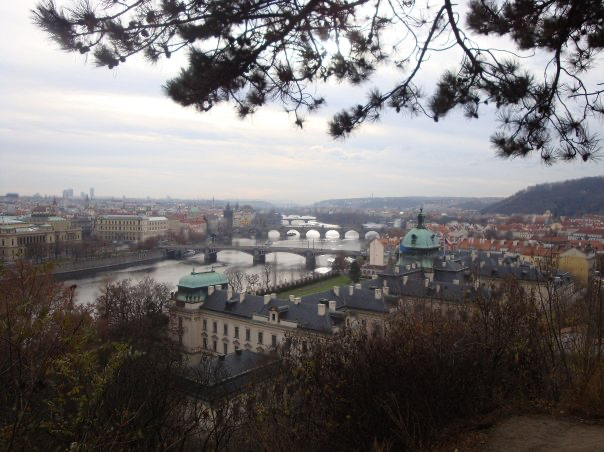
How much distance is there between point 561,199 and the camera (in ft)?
286

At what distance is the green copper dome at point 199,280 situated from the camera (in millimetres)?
17188

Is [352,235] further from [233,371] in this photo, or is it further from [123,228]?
[233,371]

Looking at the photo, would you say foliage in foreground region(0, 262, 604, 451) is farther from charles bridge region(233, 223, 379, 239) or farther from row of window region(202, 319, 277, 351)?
charles bridge region(233, 223, 379, 239)

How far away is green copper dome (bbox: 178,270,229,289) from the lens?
17.2 m

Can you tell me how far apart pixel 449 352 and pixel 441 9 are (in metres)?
2.92

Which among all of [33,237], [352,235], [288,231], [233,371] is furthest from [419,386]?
[352,235]

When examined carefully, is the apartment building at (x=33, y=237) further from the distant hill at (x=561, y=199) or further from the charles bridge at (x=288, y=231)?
the distant hill at (x=561, y=199)

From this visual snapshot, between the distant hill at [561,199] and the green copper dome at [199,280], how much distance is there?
68.7 metres

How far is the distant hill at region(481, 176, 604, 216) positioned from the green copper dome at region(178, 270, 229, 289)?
68651mm

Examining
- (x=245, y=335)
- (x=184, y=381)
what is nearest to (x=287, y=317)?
(x=245, y=335)

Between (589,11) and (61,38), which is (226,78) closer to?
(61,38)

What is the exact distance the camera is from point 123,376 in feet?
15.7

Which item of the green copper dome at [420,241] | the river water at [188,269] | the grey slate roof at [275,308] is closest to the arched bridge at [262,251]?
the river water at [188,269]

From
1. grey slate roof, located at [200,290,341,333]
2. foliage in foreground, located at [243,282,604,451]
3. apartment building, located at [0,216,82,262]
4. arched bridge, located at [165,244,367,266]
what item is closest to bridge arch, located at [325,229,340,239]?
arched bridge, located at [165,244,367,266]
